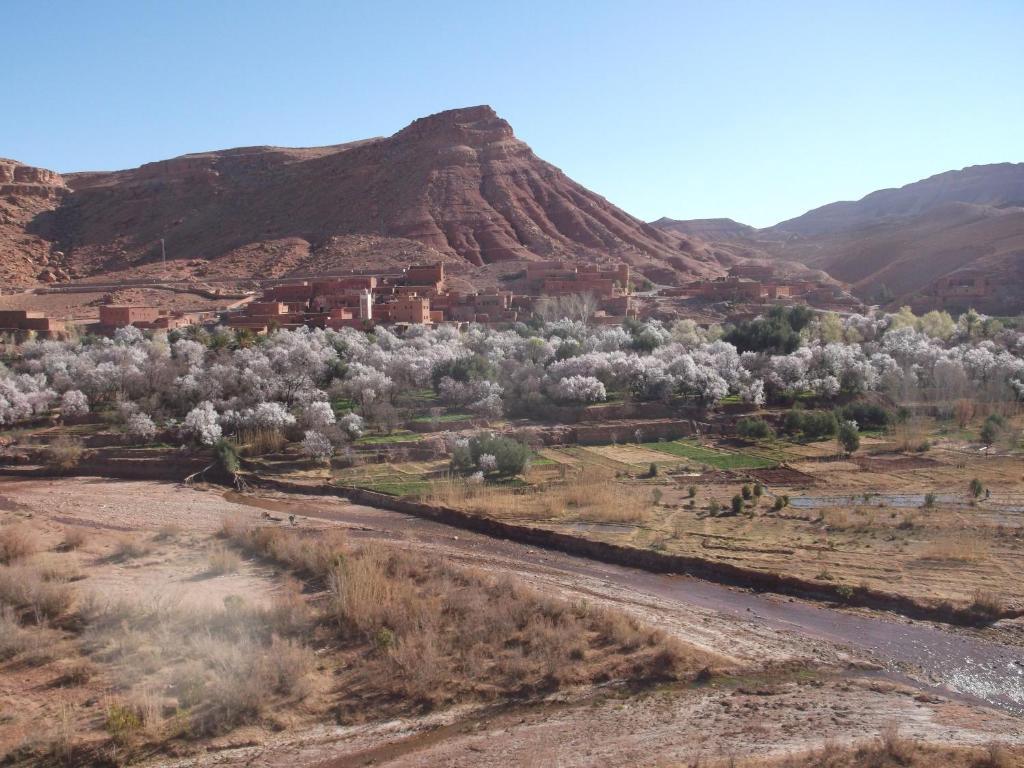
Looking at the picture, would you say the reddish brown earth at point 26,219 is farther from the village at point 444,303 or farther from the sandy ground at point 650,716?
the sandy ground at point 650,716

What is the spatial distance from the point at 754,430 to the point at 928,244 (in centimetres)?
4892

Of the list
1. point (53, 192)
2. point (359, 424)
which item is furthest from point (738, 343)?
point (53, 192)

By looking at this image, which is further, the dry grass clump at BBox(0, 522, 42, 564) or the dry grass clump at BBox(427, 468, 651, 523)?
the dry grass clump at BBox(427, 468, 651, 523)

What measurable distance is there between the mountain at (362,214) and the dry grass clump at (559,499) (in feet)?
122

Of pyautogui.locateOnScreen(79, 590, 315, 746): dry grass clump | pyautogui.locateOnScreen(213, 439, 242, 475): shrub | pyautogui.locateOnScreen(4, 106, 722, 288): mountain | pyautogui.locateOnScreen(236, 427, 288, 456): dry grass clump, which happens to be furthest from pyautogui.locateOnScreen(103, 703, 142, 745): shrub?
pyautogui.locateOnScreen(4, 106, 722, 288): mountain

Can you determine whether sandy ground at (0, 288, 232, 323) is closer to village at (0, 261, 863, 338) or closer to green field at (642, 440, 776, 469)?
village at (0, 261, 863, 338)

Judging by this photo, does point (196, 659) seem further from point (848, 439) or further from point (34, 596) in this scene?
point (848, 439)

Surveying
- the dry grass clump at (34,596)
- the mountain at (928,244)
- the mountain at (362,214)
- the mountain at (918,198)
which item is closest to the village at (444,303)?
the mountain at (362,214)

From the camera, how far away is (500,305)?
4606 cm

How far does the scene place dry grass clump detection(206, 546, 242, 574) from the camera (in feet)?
56.6

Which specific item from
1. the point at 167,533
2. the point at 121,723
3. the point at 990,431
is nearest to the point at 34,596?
the point at 121,723

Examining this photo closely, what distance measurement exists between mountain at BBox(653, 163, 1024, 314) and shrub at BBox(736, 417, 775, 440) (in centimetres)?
2833

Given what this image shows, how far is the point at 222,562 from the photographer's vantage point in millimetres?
17281

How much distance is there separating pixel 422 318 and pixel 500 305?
474 centimetres
